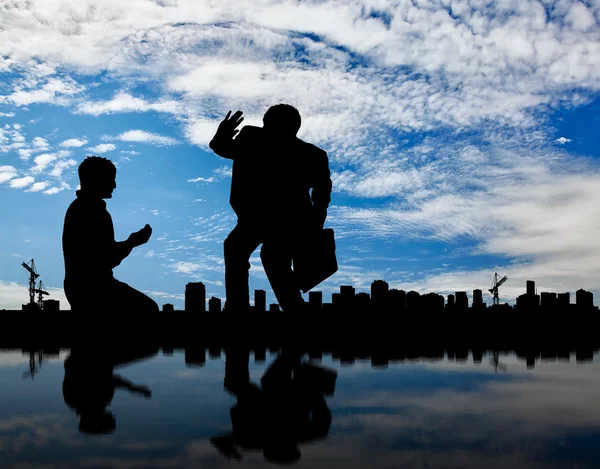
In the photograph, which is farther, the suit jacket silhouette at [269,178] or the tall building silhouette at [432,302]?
the tall building silhouette at [432,302]

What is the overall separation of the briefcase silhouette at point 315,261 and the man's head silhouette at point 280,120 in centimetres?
133

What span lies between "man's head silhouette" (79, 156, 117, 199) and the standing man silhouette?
1.32m

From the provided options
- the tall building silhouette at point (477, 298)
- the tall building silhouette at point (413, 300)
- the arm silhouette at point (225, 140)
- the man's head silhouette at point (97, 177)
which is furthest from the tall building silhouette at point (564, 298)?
the man's head silhouette at point (97, 177)

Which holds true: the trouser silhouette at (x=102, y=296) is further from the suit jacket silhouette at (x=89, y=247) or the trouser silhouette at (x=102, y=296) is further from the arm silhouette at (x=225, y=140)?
the arm silhouette at (x=225, y=140)

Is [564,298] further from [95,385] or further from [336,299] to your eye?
[95,385]

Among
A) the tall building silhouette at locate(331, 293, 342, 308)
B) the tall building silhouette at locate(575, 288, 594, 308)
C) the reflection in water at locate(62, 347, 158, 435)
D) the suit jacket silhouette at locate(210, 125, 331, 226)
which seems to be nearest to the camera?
the reflection in water at locate(62, 347, 158, 435)

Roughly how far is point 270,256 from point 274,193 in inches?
30.8

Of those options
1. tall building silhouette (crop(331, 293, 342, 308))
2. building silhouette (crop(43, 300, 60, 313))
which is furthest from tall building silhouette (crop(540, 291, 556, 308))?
building silhouette (crop(43, 300, 60, 313))

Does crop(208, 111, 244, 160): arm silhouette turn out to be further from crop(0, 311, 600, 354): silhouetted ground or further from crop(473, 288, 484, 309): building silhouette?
crop(473, 288, 484, 309): building silhouette

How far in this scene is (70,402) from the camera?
3016 mm

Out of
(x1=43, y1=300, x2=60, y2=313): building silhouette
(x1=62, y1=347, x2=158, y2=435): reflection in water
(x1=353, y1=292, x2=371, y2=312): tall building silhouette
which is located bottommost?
(x1=62, y1=347, x2=158, y2=435): reflection in water

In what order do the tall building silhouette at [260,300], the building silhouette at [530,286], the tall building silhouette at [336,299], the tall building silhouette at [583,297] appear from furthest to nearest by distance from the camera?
the building silhouette at [530,286]
the tall building silhouette at [583,297]
the tall building silhouette at [260,300]
the tall building silhouette at [336,299]

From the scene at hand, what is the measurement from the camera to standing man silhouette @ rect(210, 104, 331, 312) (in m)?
6.75

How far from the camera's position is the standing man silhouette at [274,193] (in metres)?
6.75
